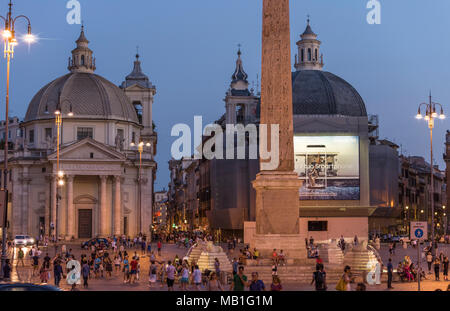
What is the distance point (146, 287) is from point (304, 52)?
71299 mm

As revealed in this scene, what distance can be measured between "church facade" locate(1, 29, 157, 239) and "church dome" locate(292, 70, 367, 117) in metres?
17.0

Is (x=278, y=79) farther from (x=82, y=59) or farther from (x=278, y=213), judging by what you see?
(x=82, y=59)

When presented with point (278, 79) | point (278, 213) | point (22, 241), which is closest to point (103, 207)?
point (22, 241)

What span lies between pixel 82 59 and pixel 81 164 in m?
17.2

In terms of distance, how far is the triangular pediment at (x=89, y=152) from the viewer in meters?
81.9

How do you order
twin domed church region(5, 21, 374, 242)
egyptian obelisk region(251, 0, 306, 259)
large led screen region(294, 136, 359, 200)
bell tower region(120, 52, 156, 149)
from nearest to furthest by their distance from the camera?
egyptian obelisk region(251, 0, 306, 259) → large led screen region(294, 136, 359, 200) → twin domed church region(5, 21, 374, 242) → bell tower region(120, 52, 156, 149)

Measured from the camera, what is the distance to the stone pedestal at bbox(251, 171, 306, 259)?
114 feet

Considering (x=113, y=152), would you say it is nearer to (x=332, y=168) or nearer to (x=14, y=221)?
(x=14, y=221)

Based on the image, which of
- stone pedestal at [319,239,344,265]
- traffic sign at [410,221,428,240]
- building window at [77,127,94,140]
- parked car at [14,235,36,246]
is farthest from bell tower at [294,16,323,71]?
traffic sign at [410,221,428,240]

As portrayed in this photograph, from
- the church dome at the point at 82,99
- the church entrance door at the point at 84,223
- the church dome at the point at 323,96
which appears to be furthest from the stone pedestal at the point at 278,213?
the church dome at the point at 323,96

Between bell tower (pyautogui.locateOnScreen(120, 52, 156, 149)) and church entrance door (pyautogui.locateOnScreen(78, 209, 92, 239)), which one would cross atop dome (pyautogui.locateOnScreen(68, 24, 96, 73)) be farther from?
church entrance door (pyautogui.locateOnScreen(78, 209, 92, 239))

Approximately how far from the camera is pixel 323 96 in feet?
296

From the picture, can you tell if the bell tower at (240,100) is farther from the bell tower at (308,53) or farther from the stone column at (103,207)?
the stone column at (103,207)
